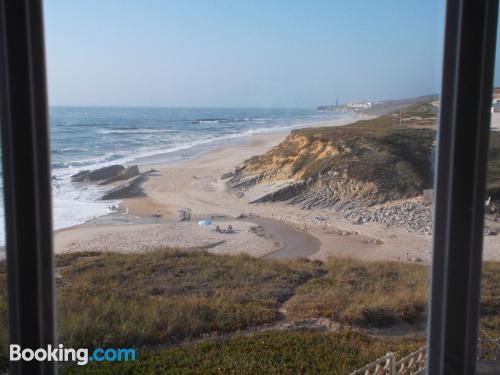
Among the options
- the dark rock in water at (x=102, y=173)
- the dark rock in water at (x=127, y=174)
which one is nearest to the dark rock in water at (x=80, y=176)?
the dark rock in water at (x=102, y=173)

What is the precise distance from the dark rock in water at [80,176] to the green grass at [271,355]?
48 centimetres

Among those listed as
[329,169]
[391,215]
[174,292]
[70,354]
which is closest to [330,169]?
[329,169]

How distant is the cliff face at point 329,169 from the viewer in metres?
1.57

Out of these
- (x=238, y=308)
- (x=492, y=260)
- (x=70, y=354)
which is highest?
(x=492, y=260)

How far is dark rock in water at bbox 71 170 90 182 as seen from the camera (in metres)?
1.14

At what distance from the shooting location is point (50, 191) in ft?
2.02

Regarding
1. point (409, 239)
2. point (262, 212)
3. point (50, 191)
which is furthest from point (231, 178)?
point (50, 191)

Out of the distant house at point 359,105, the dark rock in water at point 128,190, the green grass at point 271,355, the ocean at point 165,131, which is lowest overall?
the green grass at point 271,355

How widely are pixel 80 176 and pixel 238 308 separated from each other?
705 mm

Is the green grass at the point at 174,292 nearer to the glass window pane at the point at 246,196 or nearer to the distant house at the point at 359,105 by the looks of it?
the glass window pane at the point at 246,196

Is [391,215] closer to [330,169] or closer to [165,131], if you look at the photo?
[330,169]

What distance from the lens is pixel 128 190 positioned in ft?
5.05

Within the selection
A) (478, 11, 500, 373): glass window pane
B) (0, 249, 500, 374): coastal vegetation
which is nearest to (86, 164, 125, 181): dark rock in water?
(0, 249, 500, 374): coastal vegetation

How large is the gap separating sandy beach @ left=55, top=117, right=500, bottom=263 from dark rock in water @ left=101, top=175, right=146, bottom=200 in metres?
0.03
